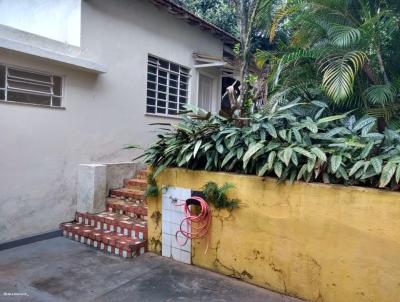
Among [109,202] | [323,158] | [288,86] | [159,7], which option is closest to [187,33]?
[159,7]

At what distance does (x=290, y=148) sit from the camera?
349 centimetres

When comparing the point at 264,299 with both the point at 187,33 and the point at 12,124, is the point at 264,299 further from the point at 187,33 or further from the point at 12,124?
the point at 187,33

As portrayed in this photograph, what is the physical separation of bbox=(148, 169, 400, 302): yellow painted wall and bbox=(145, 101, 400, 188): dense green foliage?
139mm

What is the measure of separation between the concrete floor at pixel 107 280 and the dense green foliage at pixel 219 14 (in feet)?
28.0

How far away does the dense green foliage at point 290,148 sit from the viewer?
10.6 ft

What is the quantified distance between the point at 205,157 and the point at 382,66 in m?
2.73

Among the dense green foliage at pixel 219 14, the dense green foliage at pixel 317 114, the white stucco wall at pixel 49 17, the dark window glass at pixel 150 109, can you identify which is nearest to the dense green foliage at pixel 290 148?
the dense green foliage at pixel 317 114

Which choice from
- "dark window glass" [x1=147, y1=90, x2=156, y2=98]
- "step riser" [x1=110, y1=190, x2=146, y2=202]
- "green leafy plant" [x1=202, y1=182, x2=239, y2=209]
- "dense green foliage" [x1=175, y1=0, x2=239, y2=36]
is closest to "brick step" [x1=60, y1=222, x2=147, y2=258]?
"step riser" [x1=110, y1=190, x2=146, y2=202]

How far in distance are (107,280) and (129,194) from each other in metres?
2.13

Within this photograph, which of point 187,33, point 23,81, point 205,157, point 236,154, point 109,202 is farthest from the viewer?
point 187,33

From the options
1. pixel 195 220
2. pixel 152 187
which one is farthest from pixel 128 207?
pixel 195 220

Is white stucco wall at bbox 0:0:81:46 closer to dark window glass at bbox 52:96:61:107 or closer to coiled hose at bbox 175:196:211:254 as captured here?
dark window glass at bbox 52:96:61:107

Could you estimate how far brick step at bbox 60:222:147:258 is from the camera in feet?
14.7

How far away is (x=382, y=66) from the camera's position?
461 centimetres
